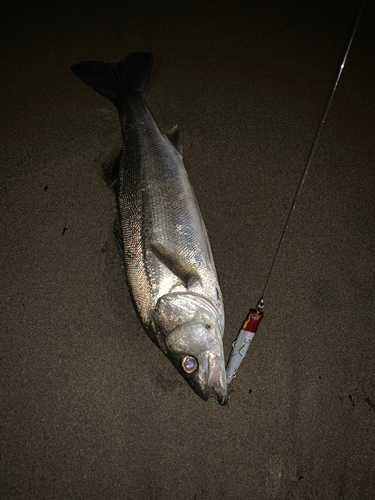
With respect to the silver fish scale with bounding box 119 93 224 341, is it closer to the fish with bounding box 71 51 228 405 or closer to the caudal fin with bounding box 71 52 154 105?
the fish with bounding box 71 51 228 405

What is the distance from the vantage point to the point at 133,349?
2.16 metres

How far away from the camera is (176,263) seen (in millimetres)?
1793

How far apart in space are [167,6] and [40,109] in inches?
61.1

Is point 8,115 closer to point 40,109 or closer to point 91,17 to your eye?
point 40,109

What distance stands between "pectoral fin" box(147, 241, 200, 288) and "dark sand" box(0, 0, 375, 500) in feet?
1.80

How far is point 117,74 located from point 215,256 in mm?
1653

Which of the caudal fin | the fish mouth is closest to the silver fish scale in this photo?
the fish mouth

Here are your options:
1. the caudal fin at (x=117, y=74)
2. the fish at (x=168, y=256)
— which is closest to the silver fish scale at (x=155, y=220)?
the fish at (x=168, y=256)

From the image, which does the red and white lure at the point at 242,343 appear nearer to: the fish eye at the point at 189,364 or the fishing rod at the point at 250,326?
the fishing rod at the point at 250,326

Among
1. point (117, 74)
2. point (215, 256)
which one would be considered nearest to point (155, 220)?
point (215, 256)

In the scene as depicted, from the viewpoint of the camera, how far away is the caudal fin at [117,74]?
237 centimetres

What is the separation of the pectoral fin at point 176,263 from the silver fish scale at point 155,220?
0.04ft

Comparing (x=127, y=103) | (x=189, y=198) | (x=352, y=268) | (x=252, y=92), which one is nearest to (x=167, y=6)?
(x=252, y=92)

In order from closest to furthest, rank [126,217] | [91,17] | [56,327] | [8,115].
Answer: [126,217] → [56,327] → [8,115] → [91,17]
